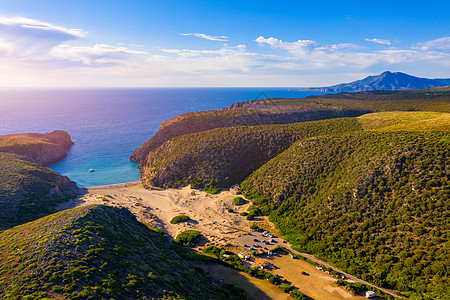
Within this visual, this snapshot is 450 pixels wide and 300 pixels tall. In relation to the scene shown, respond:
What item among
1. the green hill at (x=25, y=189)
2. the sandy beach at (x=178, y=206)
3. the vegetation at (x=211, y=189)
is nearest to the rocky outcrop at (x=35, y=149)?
the green hill at (x=25, y=189)

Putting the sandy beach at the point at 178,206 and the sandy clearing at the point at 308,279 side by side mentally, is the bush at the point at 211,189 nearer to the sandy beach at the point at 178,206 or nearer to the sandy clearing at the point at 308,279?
the sandy beach at the point at 178,206

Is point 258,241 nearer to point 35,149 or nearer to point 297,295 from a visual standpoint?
point 297,295

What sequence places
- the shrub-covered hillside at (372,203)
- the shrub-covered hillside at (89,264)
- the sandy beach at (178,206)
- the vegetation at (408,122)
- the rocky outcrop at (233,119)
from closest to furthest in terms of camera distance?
1. the shrub-covered hillside at (89,264)
2. the shrub-covered hillside at (372,203)
3. the sandy beach at (178,206)
4. the vegetation at (408,122)
5. the rocky outcrop at (233,119)

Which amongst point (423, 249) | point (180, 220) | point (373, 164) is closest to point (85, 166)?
point (180, 220)

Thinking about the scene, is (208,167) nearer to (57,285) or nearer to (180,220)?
(180,220)

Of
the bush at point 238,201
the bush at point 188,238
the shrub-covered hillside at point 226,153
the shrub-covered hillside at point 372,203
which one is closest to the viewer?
the shrub-covered hillside at point 372,203

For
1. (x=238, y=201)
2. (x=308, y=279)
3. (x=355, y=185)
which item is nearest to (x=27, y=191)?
(x=238, y=201)
